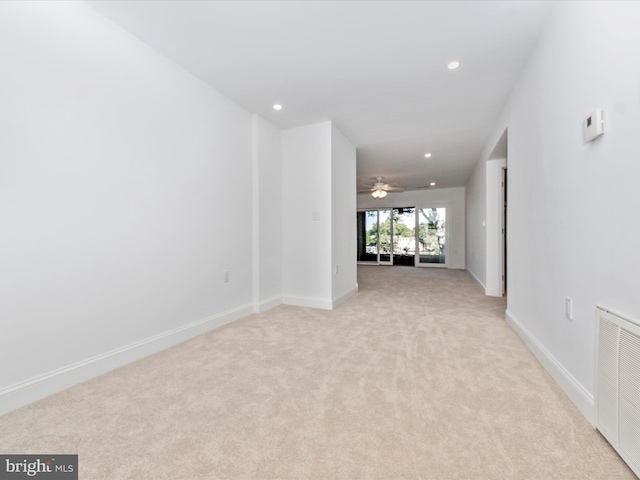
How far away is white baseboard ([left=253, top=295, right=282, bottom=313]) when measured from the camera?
3467 millimetres

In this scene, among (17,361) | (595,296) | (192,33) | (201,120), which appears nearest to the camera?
(595,296)

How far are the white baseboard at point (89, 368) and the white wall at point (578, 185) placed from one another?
2.88 m

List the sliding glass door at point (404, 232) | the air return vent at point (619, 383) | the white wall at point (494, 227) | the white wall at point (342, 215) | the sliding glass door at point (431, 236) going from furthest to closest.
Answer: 1. the sliding glass door at point (404, 232)
2. the sliding glass door at point (431, 236)
3. the white wall at point (494, 227)
4. the white wall at point (342, 215)
5. the air return vent at point (619, 383)

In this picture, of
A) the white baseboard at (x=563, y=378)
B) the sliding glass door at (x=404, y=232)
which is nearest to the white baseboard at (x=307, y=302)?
the white baseboard at (x=563, y=378)

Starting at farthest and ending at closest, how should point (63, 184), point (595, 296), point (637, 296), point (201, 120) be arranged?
point (201, 120), point (63, 184), point (595, 296), point (637, 296)

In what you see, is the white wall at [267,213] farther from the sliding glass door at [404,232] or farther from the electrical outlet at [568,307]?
the sliding glass door at [404,232]

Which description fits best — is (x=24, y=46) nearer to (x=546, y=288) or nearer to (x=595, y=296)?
(x=595, y=296)

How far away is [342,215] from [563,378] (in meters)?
3.03

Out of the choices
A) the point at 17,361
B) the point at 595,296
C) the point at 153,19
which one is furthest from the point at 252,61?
the point at 595,296

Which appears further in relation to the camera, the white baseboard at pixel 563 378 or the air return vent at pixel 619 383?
the white baseboard at pixel 563 378

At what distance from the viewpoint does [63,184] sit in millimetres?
1757

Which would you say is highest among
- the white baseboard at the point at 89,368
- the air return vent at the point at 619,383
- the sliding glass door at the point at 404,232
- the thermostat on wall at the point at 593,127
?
the thermostat on wall at the point at 593,127

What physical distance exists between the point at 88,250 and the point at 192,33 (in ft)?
5.85

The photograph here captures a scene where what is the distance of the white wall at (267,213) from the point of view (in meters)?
3.50
